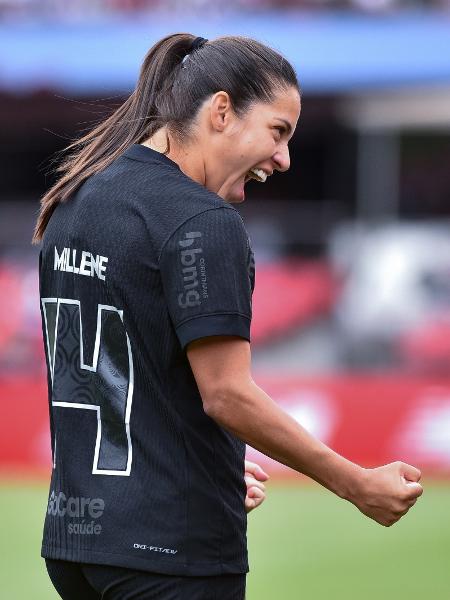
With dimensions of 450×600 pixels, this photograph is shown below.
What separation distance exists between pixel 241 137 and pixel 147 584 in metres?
1.05

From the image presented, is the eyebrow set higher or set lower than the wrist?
higher

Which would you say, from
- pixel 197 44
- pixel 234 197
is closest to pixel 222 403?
pixel 234 197

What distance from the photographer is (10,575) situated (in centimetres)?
785

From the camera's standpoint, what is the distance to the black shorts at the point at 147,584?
2.92 m

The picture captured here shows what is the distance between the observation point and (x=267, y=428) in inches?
115

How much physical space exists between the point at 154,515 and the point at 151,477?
84mm

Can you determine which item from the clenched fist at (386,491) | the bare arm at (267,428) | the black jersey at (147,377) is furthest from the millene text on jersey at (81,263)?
the clenched fist at (386,491)

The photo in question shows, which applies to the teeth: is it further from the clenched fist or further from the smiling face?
the clenched fist

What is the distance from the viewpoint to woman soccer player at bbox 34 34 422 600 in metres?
2.89

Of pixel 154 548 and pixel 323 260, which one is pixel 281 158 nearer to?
pixel 154 548

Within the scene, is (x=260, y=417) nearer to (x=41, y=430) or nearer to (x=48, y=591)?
(x=48, y=591)

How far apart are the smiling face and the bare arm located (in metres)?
0.46

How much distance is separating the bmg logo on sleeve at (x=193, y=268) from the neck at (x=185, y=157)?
0.96ft

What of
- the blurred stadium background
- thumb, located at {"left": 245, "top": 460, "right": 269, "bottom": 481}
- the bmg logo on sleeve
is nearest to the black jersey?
the bmg logo on sleeve
